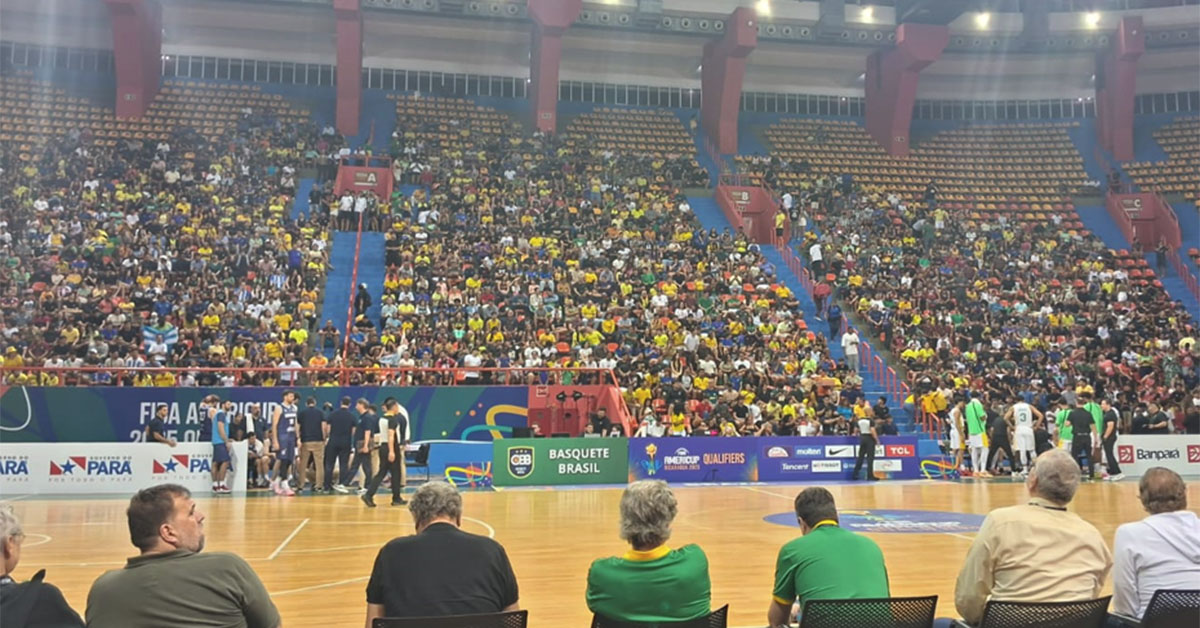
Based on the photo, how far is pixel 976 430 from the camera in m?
19.1

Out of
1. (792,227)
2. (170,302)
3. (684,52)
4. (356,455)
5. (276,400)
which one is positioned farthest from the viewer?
(684,52)

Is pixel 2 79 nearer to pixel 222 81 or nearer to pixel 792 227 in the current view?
pixel 222 81

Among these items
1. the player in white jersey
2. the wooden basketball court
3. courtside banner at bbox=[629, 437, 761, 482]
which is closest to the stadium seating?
the player in white jersey

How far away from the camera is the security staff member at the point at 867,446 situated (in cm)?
1873

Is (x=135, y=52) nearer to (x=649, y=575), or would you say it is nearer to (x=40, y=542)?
(x=40, y=542)

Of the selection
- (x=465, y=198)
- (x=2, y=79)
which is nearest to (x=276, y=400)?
(x=465, y=198)

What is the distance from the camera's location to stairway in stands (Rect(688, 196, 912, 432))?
23.1 meters

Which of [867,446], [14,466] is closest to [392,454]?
[14,466]

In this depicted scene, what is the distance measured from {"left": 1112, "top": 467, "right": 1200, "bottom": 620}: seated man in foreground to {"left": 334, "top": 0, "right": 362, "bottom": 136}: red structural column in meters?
31.9

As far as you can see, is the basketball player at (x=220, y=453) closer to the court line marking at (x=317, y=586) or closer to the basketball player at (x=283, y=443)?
the basketball player at (x=283, y=443)

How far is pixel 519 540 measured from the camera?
10500 millimetres

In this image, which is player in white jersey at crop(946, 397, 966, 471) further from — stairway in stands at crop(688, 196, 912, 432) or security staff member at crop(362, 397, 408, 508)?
security staff member at crop(362, 397, 408, 508)

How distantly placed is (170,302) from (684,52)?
23557mm

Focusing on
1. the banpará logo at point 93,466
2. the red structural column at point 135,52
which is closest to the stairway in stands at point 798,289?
the banpará logo at point 93,466
